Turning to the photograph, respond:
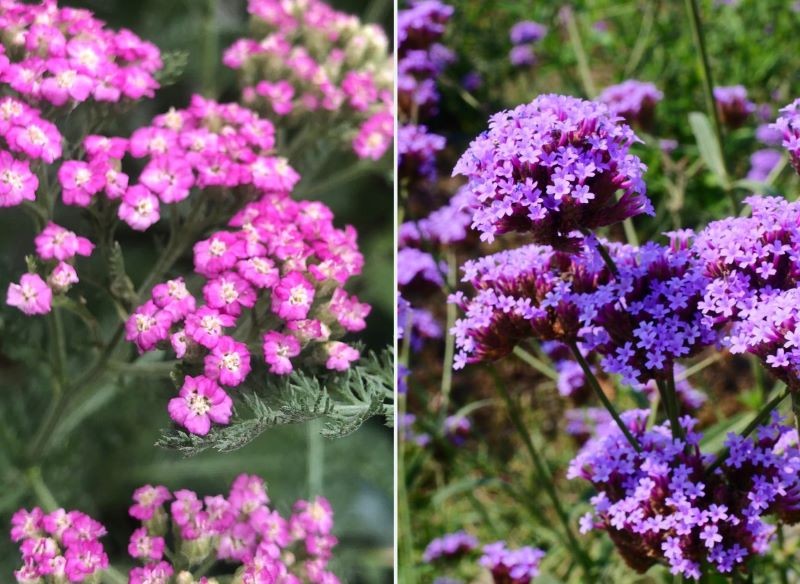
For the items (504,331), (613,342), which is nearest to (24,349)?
(504,331)

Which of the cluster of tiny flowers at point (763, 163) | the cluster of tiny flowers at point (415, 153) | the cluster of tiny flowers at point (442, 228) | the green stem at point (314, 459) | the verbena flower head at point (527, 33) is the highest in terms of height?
the cluster of tiny flowers at point (415, 153)

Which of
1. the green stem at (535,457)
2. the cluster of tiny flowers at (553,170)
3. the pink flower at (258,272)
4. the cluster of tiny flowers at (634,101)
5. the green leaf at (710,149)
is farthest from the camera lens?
the cluster of tiny flowers at (634,101)

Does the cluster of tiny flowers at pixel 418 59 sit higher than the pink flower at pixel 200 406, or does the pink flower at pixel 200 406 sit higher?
the pink flower at pixel 200 406

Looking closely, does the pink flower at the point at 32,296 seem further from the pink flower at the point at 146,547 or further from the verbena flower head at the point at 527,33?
the verbena flower head at the point at 527,33

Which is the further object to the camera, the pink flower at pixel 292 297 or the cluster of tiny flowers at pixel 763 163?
the cluster of tiny flowers at pixel 763 163

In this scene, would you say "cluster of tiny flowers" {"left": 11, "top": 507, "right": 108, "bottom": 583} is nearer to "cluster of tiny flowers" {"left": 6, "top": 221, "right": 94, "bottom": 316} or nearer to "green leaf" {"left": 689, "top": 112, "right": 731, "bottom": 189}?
"cluster of tiny flowers" {"left": 6, "top": 221, "right": 94, "bottom": 316}

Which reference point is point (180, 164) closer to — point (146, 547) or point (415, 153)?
point (146, 547)

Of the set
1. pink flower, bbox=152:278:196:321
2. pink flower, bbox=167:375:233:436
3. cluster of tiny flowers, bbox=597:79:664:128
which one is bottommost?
cluster of tiny flowers, bbox=597:79:664:128

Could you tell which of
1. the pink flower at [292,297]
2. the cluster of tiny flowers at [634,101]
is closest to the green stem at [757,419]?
the pink flower at [292,297]

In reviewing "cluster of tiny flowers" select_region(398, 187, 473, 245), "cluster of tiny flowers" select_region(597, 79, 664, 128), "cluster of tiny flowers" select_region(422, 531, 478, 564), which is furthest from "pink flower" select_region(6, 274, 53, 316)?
"cluster of tiny flowers" select_region(597, 79, 664, 128)
